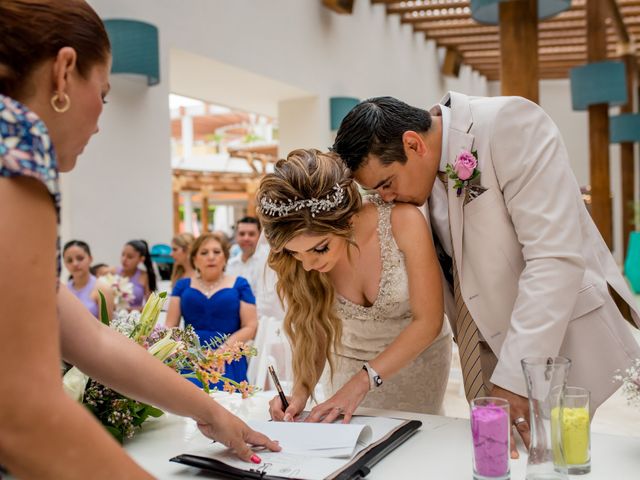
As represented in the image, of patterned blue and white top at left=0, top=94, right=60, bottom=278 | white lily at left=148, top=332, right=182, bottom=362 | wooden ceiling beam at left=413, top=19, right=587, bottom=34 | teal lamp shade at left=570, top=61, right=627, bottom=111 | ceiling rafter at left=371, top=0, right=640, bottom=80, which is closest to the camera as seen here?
patterned blue and white top at left=0, top=94, right=60, bottom=278

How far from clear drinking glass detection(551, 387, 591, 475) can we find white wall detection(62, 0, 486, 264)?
14.4 ft

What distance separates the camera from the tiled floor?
4453 millimetres

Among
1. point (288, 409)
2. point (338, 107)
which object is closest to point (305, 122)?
point (338, 107)

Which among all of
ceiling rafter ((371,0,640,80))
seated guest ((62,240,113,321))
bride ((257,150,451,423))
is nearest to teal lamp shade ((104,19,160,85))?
seated guest ((62,240,113,321))

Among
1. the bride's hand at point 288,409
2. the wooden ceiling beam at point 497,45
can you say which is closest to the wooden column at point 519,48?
the bride's hand at point 288,409

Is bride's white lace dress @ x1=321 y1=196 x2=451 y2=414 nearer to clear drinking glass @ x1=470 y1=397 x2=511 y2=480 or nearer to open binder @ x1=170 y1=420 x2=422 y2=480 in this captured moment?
open binder @ x1=170 y1=420 x2=422 y2=480

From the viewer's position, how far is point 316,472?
1.33 m

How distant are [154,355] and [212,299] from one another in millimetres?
2801

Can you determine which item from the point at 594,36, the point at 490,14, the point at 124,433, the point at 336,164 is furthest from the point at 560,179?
the point at 594,36

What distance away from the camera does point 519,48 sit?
5004 millimetres

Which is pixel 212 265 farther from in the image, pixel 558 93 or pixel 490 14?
pixel 558 93

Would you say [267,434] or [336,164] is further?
[336,164]

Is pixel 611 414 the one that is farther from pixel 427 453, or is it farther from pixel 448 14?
pixel 448 14

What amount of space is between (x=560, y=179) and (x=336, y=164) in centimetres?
64
